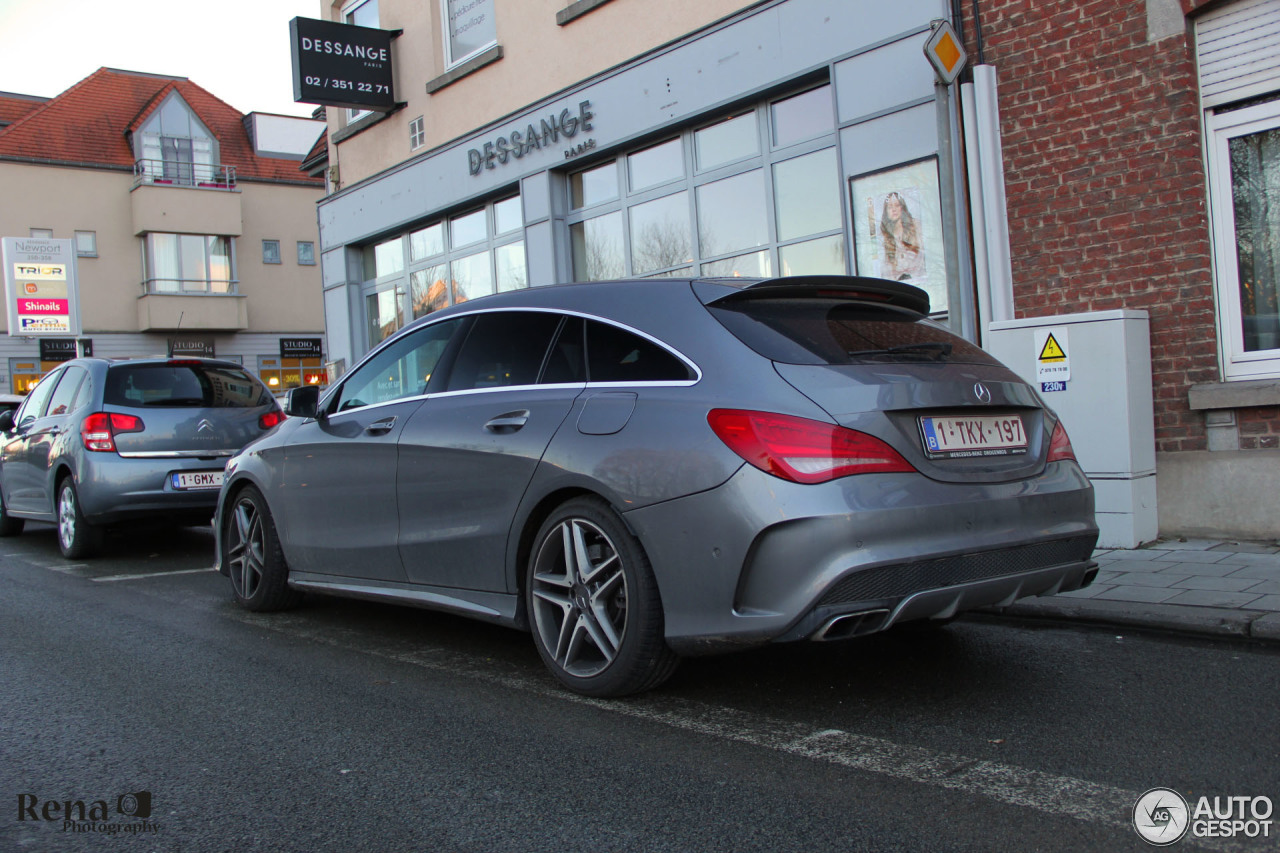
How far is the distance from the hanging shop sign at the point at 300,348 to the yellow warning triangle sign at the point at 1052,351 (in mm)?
38348

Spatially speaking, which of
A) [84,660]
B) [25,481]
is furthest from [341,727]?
[25,481]

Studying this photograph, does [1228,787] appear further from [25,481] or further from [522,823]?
[25,481]

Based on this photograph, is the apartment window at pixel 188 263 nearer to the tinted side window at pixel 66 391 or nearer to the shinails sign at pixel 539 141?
the shinails sign at pixel 539 141

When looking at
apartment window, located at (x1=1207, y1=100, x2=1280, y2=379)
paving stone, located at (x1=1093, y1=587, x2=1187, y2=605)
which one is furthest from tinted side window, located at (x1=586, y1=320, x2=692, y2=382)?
apartment window, located at (x1=1207, y1=100, x2=1280, y2=379)

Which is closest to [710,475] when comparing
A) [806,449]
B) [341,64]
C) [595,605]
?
[806,449]

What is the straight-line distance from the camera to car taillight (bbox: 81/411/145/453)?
9.01 m

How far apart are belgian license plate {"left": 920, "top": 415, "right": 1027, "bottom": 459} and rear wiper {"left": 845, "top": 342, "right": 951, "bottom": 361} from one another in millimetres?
300

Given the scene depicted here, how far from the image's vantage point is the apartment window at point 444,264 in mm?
14352

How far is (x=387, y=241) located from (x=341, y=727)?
14078mm

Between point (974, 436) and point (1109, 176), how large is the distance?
16.1ft

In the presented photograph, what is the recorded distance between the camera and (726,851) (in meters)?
2.73

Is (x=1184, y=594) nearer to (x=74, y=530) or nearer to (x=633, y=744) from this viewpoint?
(x=633, y=744)

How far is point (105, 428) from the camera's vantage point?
29.6 ft

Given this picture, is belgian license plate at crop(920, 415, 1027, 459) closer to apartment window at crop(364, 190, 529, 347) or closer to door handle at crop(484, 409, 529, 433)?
door handle at crop(484, 409, 529, 433)
